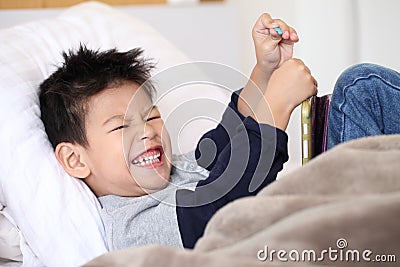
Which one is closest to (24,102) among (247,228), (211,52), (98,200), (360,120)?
(98,200)

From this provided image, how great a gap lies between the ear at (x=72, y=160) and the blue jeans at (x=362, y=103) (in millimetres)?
408

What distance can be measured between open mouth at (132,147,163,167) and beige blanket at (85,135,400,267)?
482 mm

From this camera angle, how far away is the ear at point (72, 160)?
1279mm

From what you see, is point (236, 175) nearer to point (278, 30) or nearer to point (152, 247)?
point (278, 30)

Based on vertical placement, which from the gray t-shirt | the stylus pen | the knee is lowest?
the gray t-shirt

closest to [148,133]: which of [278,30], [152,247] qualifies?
[278,30]

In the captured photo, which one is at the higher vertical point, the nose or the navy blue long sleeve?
the nose

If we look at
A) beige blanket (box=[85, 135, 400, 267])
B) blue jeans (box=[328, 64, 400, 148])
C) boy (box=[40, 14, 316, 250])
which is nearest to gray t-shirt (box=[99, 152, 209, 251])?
boy (box=[40, 14, 316, 250])

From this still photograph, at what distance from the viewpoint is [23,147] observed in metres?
1.26

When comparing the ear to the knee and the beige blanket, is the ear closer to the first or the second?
the knee

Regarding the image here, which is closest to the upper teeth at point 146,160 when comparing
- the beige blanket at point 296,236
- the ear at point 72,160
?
the ear at point 72,160

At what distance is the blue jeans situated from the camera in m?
1.13

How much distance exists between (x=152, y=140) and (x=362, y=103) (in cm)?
33

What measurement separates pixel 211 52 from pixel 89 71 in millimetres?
1070
